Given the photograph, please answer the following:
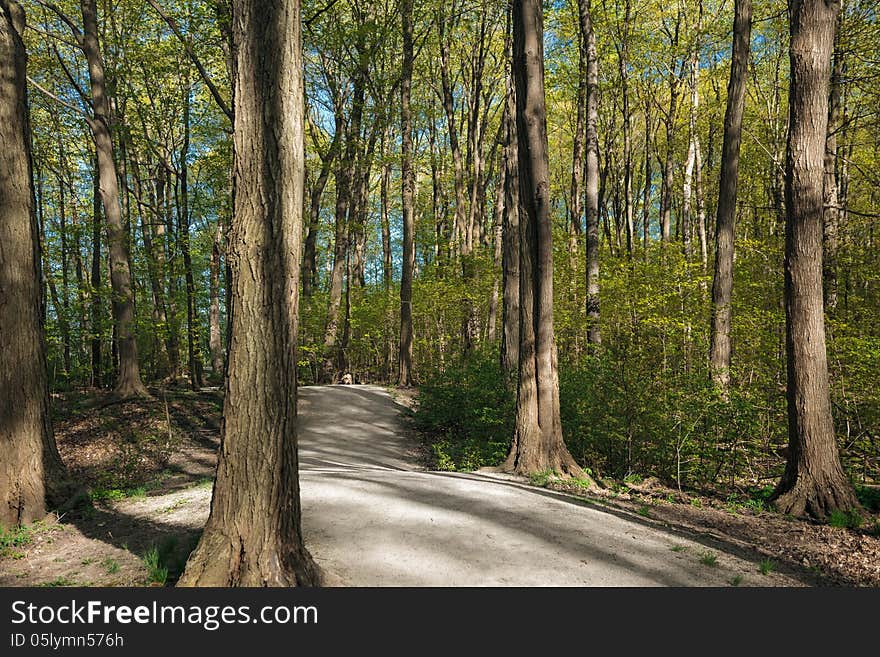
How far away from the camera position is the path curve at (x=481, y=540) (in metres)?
4.03

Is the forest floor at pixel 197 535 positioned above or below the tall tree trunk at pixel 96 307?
below

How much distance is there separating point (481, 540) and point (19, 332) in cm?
525

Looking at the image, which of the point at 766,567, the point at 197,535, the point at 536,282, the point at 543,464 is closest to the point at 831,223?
the point at 536,282

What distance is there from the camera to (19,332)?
18.4 feet

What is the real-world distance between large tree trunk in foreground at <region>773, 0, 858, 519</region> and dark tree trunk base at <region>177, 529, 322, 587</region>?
6.17 meters

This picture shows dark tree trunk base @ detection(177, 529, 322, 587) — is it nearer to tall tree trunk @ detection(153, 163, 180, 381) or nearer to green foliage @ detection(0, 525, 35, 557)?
green foliage @ detection(0, 525, 35, 557)

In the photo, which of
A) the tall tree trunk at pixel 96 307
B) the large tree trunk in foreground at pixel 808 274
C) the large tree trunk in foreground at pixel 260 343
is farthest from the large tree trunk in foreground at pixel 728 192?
the tall tree trunk at pixel 96 307

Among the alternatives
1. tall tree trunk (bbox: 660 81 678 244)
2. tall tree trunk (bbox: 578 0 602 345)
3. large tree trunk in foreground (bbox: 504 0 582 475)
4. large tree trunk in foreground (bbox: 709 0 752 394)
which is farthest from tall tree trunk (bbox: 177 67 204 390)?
tall tree trunk (bbox: 660 81 678 244)

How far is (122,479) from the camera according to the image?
954 centimetres

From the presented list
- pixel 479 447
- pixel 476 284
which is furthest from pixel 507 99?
pixel 479 447

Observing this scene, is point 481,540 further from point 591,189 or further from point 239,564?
point 591,189

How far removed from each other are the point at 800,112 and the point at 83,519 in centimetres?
965

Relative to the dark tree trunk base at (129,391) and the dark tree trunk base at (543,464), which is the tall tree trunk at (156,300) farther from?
the dark tree trunk base at (543,464)

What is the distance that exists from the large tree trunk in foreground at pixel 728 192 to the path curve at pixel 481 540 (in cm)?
646
